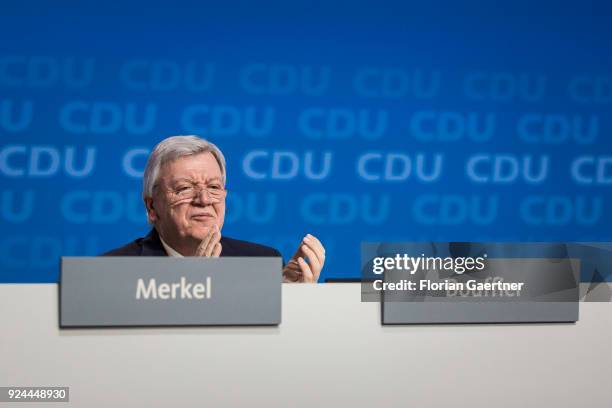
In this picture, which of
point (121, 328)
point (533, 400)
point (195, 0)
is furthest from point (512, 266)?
point (195, 0)

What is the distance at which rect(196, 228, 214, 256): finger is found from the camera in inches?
89.9

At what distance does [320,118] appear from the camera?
4.12 meters

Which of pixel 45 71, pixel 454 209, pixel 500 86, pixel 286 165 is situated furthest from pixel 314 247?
pixel 500 86

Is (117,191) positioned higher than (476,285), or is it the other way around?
(117,191)

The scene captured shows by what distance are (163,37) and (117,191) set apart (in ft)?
2.63

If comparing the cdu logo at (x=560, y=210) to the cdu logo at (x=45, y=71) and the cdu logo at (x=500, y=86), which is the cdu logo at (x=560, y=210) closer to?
the cdu logo at (x=500, y=86)

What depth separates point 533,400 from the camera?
117 centimetres

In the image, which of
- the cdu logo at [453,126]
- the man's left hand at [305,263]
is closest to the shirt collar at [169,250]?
the man's left hand at [305,263]

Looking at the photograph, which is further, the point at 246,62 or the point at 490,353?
the point at 246,62

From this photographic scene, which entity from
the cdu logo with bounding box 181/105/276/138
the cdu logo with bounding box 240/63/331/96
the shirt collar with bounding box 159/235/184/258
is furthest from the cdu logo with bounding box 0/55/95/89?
the shirt collar with bounding box 159/235/184/258

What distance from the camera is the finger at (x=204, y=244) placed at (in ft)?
7.49

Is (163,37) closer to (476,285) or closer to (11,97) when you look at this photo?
(11,97)

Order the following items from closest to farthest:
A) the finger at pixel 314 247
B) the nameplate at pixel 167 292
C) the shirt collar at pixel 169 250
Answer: the nameplate at pixel 167 292 → the finger at pixel 314 247 → the shirt collar at pixel 169 250

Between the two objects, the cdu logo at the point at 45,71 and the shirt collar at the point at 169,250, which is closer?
the shirt collar at the point at 169,250
